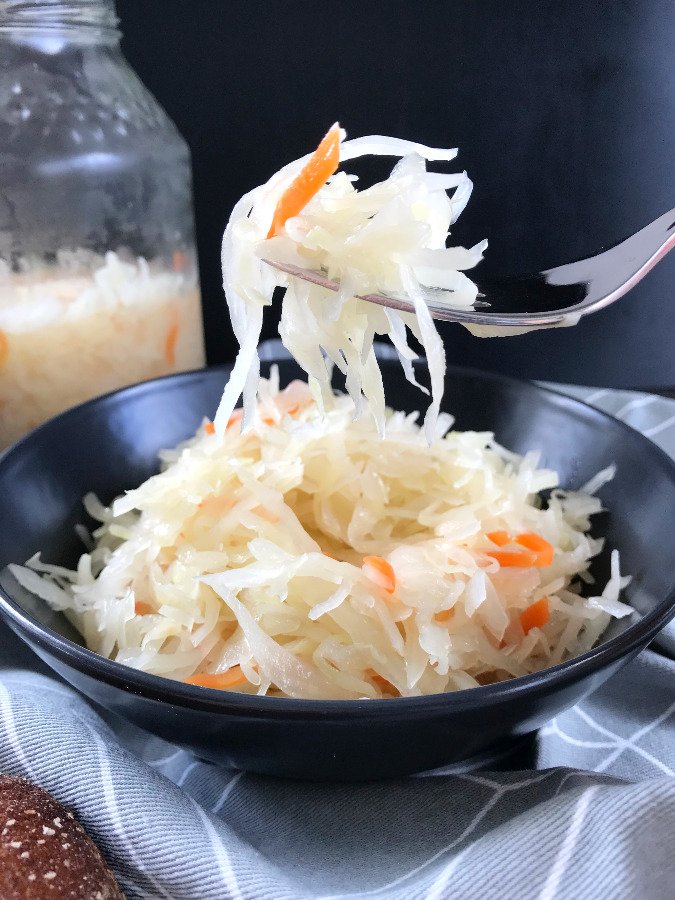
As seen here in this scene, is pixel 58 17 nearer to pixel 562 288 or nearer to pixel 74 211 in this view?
pixel 74 211

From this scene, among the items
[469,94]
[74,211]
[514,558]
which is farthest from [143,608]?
[469,94]

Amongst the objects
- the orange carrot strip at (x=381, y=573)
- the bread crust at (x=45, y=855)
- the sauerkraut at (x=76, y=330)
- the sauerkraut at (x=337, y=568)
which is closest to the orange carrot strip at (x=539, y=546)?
the sauerkraut at (x=337, y=568)

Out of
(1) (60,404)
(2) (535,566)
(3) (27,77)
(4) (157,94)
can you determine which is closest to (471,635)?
(2) (535,566)

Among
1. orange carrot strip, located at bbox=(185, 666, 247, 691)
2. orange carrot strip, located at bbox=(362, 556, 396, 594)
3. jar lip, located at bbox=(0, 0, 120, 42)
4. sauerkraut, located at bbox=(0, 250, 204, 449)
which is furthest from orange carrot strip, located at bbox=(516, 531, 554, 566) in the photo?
jar lip, located at bbox=(0, 0, 120, 42)

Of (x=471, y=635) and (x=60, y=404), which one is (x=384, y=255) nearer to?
(x=471, y=635)

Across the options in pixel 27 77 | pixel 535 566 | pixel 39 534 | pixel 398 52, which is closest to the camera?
pixel 535 566

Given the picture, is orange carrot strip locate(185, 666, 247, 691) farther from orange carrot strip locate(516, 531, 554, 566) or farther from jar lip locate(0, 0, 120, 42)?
jar lip locate(0, 0, 120, 42)
